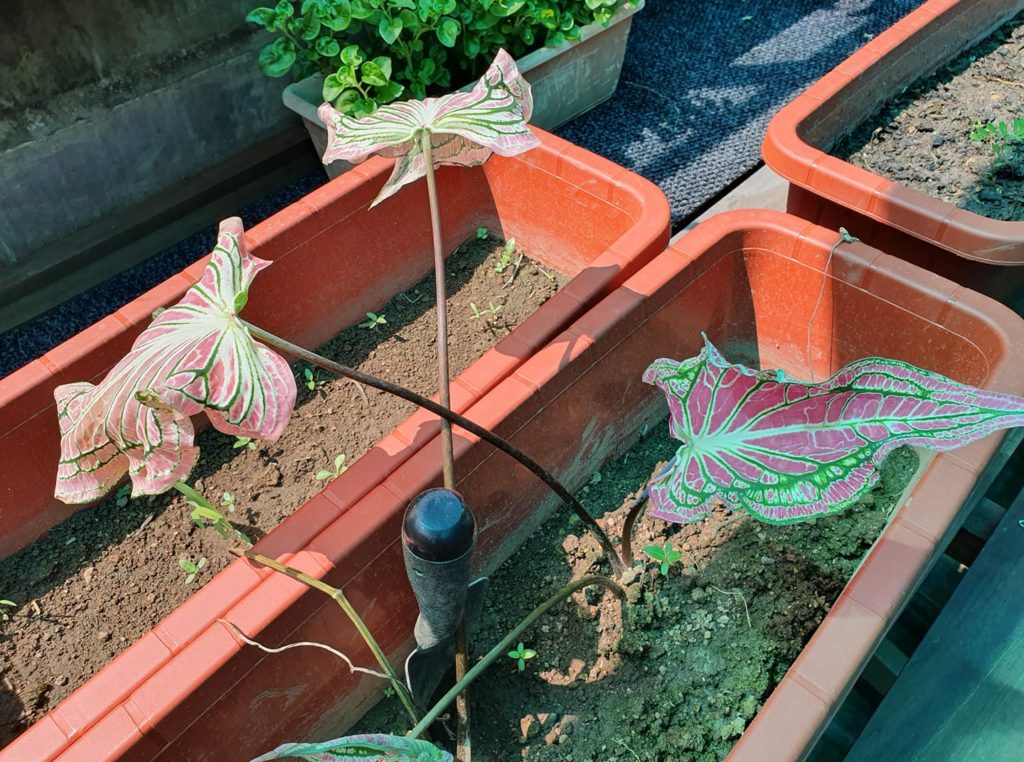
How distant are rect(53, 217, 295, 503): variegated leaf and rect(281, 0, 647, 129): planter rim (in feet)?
3.24

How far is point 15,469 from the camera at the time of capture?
114 cm

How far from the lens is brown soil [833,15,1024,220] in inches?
65.2

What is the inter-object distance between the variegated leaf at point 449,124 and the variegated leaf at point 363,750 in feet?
2.34

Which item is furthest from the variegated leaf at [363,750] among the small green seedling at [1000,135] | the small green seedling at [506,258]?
the small green seedling at [1000,135]

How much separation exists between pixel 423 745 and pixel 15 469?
2.57ft

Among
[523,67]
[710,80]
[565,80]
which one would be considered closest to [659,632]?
[523,67]

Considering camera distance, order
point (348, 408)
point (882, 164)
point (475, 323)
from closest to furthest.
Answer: point (348, 408), point (475, 323), point (882, 164)

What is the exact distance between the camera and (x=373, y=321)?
4.89 feet

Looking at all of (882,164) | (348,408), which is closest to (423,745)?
(348,408)

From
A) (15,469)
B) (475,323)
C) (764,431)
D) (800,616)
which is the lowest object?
(800,616)

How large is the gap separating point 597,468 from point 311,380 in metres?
0.52

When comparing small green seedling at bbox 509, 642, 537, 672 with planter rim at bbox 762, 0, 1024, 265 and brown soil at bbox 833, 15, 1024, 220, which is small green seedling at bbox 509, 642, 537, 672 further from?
brown soil at bbox 833, 15, 1024, 220

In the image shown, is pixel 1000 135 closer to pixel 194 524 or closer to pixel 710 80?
pixel 710 80

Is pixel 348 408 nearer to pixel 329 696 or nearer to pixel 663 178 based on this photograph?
pixel 329 696
